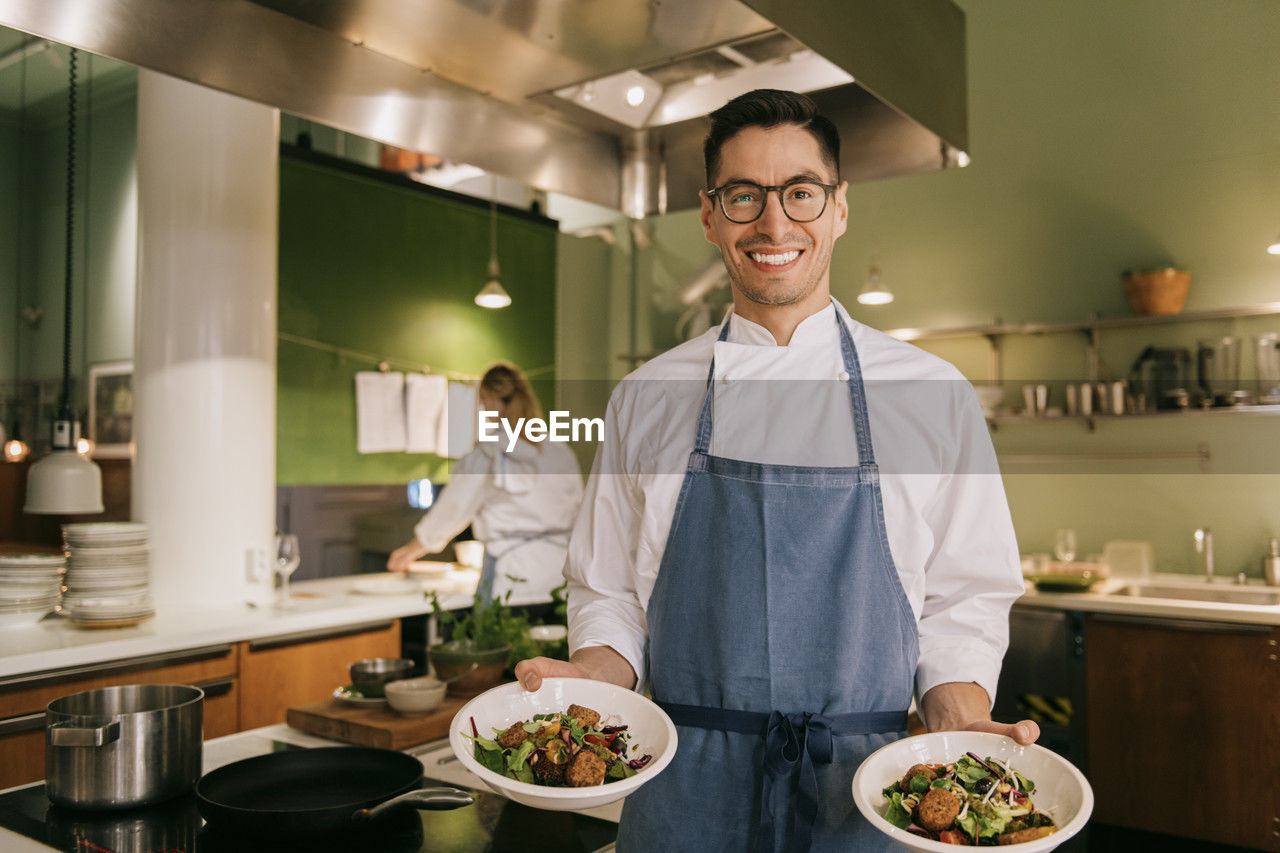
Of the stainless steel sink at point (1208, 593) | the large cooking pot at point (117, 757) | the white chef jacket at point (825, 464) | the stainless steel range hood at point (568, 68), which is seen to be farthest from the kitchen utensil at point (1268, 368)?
the large cooking pot at point (117, 757)

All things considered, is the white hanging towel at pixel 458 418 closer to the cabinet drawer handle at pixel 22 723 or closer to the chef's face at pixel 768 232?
the cabinet drawer handle at pixel 22 723

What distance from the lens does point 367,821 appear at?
121 cm

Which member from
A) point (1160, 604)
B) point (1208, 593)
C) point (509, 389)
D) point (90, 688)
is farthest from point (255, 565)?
point (1208, 593)

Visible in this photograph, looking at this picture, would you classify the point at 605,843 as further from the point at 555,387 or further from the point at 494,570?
the point at 555,387

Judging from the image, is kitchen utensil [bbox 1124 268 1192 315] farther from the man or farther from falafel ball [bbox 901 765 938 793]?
falafel ball [bbox 901 765 938 793]

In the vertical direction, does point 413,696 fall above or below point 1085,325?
below

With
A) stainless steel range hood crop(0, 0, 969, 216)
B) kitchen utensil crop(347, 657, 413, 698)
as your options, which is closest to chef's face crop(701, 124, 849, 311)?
stainless steel range hood crop(0, 0, 969, 216)

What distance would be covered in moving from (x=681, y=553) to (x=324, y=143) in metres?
4.38

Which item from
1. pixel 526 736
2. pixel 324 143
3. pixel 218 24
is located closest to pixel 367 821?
pixel 526 736

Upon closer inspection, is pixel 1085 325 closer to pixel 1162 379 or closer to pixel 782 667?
pixel 1162 379

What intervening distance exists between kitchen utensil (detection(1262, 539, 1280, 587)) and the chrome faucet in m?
0.19

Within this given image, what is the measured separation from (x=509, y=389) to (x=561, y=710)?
2733 mm

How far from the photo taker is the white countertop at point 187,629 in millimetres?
2627

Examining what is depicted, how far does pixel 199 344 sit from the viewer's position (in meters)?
3.30
